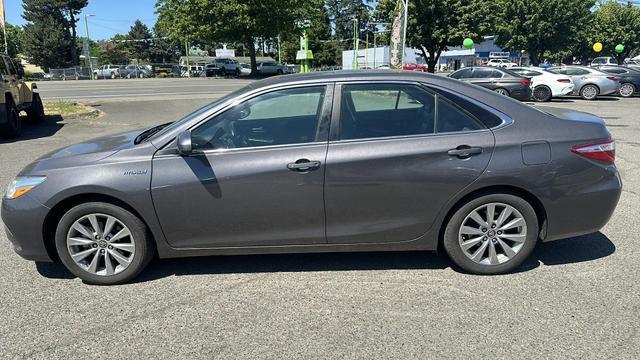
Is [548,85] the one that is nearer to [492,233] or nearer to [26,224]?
[492,233]

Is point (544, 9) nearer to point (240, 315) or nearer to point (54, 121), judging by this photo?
point (54, 121)

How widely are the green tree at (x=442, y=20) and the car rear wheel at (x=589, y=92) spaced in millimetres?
13119

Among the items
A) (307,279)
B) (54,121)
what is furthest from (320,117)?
(54,121)

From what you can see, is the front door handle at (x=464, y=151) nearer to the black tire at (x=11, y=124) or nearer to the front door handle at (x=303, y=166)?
the front door handle at (x=303, y=166)

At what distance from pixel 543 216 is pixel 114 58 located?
103m

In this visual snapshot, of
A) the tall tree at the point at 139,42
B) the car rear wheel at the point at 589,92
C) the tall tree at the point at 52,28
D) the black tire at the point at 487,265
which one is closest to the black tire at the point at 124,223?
the black tire at the point at 487,265

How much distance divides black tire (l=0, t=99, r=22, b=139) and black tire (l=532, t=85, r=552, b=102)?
18526 mm

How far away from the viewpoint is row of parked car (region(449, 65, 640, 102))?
17172 millimetres

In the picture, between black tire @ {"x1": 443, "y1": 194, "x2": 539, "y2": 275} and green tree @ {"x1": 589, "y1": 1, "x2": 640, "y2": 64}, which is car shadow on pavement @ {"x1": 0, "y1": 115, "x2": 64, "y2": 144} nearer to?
black tire @ {"x1": 443, "y1": 194, "x2": 539, "y2": 275}

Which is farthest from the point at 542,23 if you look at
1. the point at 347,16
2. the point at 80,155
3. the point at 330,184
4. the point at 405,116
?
the point at 347,16

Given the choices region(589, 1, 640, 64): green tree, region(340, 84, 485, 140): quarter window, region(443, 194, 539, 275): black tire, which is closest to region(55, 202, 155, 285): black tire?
region(340, 84, 485, 140): quarter window

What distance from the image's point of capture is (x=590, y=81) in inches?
764

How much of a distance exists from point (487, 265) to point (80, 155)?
3382 mm

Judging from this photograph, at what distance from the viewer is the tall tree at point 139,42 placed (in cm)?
9756
